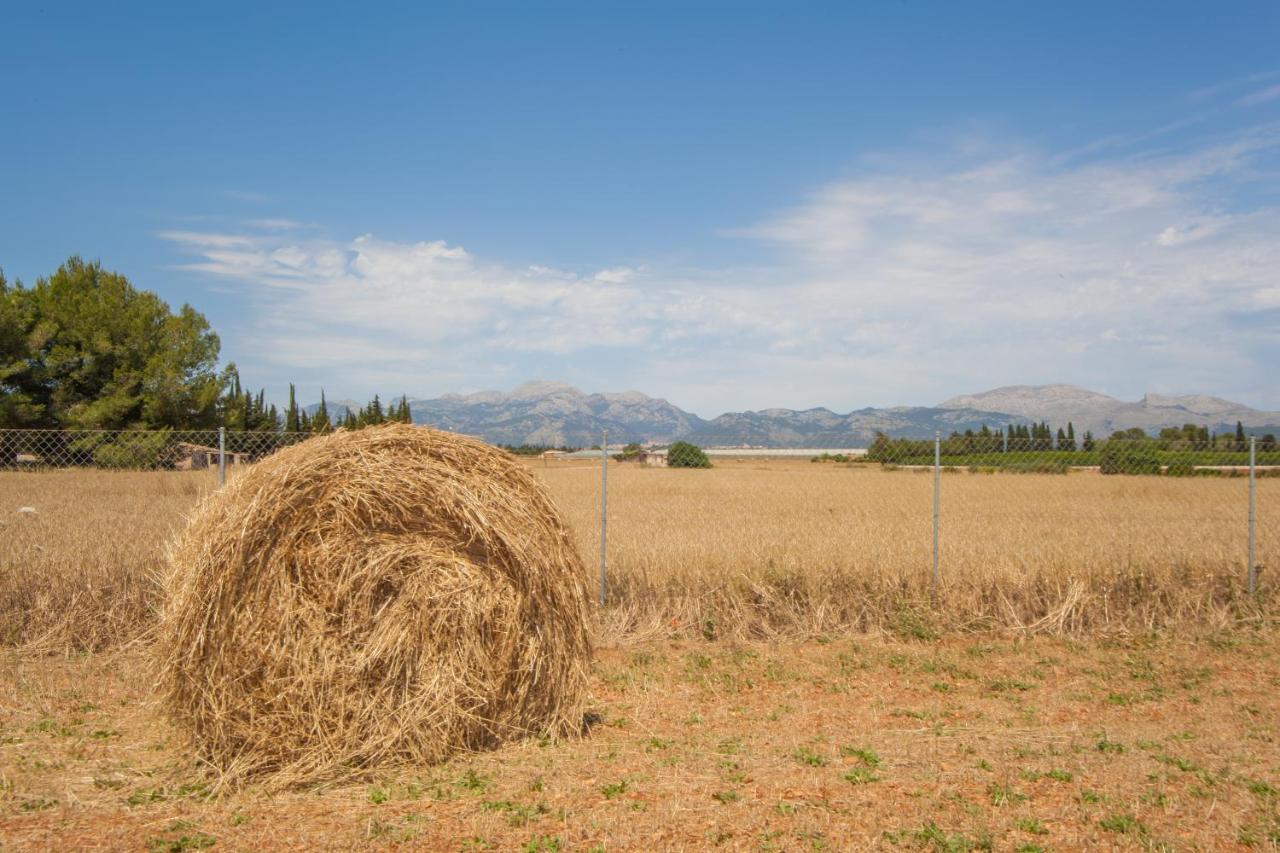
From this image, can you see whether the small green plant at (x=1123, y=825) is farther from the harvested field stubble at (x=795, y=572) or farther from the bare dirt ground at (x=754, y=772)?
the harvested field stubble at (x=795, y=572)

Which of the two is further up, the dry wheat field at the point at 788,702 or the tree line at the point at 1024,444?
the tree line at the point at 1024,444

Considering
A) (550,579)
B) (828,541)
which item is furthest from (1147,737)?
(828,541)

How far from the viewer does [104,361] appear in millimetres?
40188

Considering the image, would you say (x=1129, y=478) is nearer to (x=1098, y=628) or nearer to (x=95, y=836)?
(x=1098, y=628)

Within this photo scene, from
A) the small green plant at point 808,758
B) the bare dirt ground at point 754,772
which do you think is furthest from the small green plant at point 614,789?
the small green plant at point 808,758

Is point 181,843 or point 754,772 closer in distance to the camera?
point 181,843

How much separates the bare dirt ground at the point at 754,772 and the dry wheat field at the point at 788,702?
0.9 inches

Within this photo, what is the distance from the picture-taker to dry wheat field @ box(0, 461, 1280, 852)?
430 centimetres

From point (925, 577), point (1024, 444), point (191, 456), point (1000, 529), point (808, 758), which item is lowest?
point (808, 758)

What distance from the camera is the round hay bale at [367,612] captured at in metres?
4.98

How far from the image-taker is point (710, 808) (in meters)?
4.48

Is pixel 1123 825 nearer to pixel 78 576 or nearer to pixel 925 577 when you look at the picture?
pixel 925 577

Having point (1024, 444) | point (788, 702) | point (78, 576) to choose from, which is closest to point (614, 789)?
point (788, 702)

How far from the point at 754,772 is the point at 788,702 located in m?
1.94
